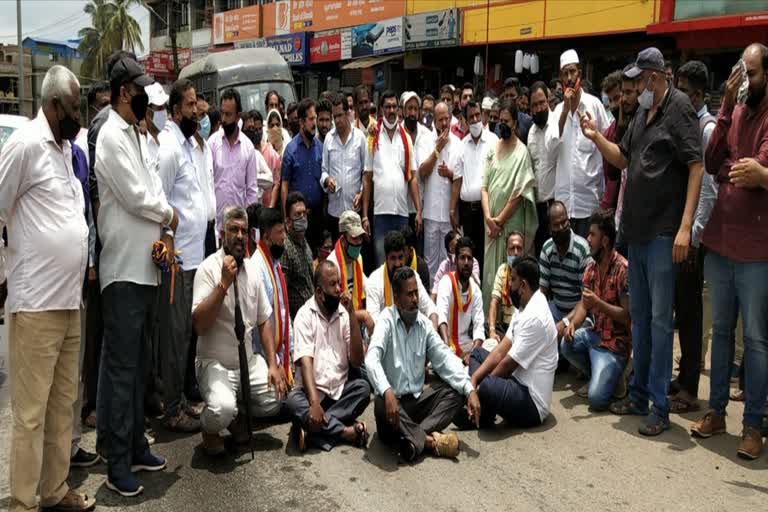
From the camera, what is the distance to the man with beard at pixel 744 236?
4.34 meters

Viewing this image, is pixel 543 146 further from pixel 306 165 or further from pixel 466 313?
pixel 306 165

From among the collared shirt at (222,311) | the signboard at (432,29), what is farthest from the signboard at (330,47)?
the collared shirt at (222,311)

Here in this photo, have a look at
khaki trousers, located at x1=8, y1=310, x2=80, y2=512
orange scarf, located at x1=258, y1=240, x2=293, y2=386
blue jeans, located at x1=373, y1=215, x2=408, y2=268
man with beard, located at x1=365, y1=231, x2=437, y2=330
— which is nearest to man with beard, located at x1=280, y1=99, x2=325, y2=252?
blue jeans, located at x1=373, y1=215, x2=408, y2=268

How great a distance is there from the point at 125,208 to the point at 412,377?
7.17ft

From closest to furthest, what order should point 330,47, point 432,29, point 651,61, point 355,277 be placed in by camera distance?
point 651,61 → point 355,277 → point 432,29 → point 330,47

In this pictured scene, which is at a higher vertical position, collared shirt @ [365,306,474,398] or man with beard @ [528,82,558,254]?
man with beard @ [528,82,558,254]

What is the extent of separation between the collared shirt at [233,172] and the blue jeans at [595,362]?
3.07 metres

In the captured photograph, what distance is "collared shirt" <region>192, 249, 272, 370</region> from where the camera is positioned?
4762mm

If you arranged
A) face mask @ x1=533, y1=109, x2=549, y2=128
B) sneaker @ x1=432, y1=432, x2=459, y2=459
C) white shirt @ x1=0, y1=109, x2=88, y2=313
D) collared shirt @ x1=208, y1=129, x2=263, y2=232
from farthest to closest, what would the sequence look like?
face mask @ x1=533, y1=109, x2=549, y2=128 → collared shirt @ x1=208, y1=129, x2=263, y2=232 → sneaker @ x1=432, y1=432, x2=459, y2=459 → white shirt @ x1=0, y1=109, x2=88, y2=313

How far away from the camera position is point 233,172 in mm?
6660

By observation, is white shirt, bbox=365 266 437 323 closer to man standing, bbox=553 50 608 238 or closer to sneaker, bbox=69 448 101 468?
man standing, bbox=553 50 608 238

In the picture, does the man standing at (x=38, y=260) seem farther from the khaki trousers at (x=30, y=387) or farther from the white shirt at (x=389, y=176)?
the white shirt at (x=389, y=176)

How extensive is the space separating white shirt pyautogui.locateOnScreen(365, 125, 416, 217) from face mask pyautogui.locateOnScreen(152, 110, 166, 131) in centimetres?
265

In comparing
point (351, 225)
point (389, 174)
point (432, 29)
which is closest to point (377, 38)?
point (432, 29)
